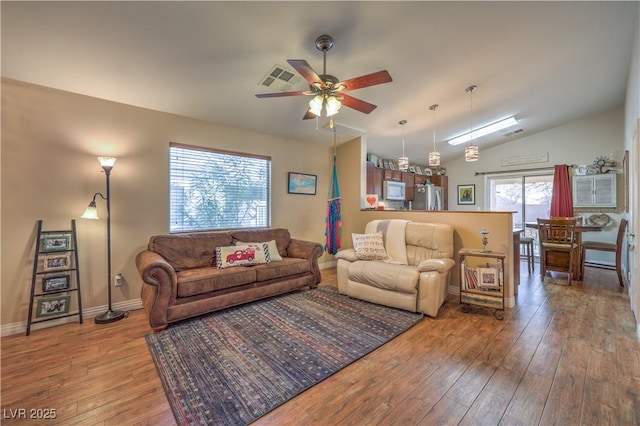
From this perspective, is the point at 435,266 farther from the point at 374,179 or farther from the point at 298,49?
the point at 374,179

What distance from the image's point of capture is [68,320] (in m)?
2.78

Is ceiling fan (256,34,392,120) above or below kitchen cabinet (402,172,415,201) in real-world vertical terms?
above

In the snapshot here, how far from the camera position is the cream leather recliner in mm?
2877

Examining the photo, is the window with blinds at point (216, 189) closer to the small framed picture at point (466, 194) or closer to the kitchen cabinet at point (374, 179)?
the kitchen cabinet at point (374, 179)

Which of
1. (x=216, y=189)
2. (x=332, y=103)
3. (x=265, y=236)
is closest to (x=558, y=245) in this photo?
(x=332, y=103)

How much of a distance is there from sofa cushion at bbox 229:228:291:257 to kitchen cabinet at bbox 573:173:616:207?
6.14m

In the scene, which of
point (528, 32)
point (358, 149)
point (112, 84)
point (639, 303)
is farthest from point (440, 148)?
point (112, 84)

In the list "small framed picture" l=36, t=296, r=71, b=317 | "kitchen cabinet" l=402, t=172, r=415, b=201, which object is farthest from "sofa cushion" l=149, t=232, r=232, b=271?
"kitchen cabinet" l=402, t=172, r=415, b=201

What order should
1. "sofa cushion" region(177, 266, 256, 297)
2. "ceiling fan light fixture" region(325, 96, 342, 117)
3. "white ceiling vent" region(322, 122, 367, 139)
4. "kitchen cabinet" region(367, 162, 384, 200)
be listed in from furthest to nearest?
"kitchen cabinet" region(367, 162, 384, 200), "white ceiling vent" region(322, 122, 367, 139), "sofa cushion" region(177, 266, 256, 297), "ceiling fan light fixture" region(325, 96, 342, 117)

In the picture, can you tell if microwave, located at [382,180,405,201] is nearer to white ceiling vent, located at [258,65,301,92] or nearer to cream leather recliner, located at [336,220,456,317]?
cream leather recliner, located at [336,220,456,317]

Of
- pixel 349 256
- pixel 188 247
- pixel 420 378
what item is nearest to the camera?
pixel 420 378

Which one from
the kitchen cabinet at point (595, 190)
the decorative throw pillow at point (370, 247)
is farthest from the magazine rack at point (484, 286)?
the kitchen cabinet at point (595, 190)

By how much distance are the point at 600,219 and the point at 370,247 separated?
17.2 ft

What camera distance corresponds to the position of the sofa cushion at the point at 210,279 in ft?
8.96
